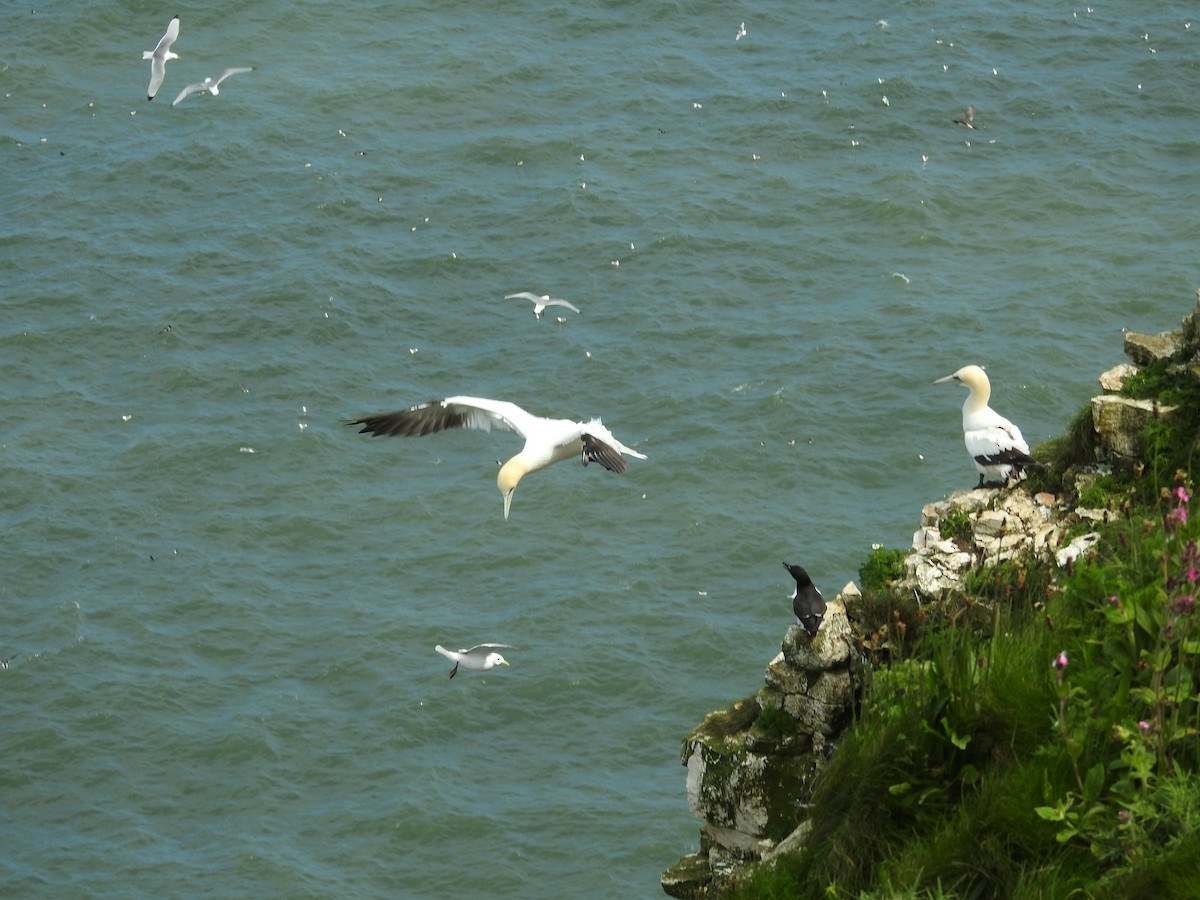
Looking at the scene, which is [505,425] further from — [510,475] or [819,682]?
[819,682]

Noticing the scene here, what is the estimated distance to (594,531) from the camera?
45531 mm

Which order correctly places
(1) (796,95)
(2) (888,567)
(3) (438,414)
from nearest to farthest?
(2) (888,567) → (3) (438,414) → (1) (796,95)

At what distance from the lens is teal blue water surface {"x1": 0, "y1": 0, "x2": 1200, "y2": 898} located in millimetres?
38312

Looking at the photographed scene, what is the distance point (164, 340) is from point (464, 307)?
8.27 metres

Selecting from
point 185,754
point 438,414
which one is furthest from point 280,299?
point 438,414

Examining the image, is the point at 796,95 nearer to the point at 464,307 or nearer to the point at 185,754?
the point at 464,307

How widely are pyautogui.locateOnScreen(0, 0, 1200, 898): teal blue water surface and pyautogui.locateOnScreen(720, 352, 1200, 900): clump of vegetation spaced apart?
870 inches

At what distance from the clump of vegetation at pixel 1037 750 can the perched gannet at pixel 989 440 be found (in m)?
4.69

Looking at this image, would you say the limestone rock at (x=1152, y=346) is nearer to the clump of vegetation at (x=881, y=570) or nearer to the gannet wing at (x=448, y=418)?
the clump of vegetation at (x=881, y=570)

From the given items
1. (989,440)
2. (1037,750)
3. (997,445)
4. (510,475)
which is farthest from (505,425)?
(1037,750)

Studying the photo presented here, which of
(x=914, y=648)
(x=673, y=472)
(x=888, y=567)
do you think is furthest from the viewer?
(x=673, y=472)

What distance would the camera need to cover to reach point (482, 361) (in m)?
50.2

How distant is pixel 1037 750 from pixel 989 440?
341 inches

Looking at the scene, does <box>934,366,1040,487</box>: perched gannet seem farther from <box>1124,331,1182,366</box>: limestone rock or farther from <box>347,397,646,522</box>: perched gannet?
<box>347,397,646,522</box>: perched gannet
